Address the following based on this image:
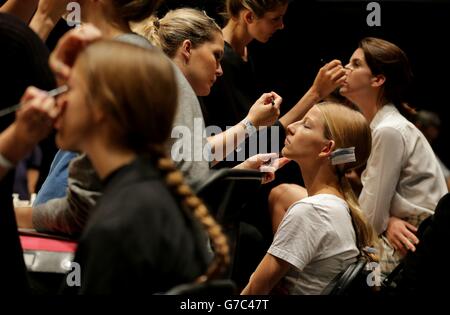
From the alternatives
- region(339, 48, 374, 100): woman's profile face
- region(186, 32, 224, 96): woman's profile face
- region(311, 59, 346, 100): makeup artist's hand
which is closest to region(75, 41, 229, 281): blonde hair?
region(186, 32, 224, 96): woman's profile face

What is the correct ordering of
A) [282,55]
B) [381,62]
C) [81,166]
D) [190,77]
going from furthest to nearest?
[282,55]
[381,62]
[190,77]
[81,166]

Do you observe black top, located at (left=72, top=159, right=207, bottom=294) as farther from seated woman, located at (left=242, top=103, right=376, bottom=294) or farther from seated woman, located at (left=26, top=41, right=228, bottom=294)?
seated woman, located at (left=242, top=103, right=376, bottom=294)

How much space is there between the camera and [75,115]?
1.57m

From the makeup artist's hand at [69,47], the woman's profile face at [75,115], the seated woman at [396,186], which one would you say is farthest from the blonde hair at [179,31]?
the woman's profile face at [75,115]

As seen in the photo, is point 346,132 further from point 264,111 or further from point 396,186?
point 396,186

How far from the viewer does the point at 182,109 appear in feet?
6.71

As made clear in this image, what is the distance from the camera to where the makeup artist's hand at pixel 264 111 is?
266 cm

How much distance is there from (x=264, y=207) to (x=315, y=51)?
1.07m

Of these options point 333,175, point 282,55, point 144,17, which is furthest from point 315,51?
point 144,17

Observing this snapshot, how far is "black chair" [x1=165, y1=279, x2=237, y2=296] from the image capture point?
4.73ft

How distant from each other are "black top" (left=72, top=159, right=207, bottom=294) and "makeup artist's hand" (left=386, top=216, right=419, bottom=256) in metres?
1.87

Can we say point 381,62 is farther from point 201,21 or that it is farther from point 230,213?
point 230,213

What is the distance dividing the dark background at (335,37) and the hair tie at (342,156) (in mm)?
1096
